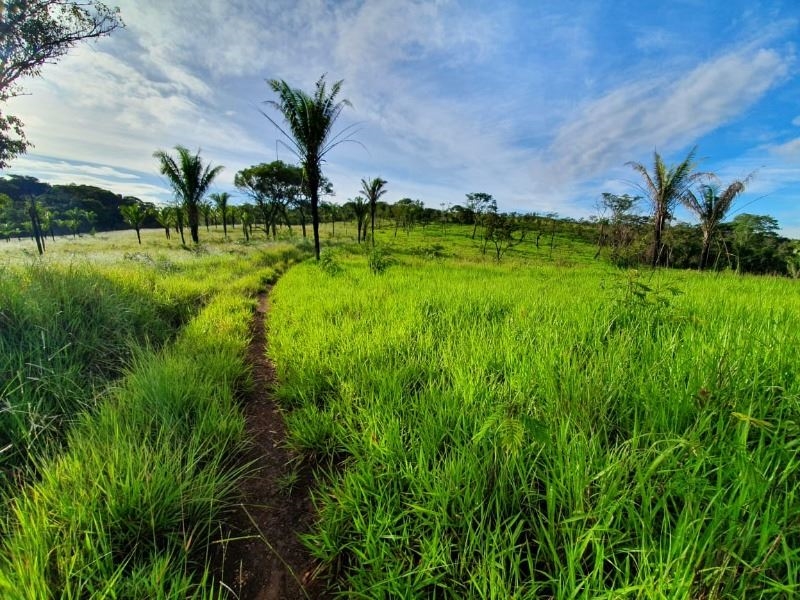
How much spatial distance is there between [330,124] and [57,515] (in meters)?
14.4

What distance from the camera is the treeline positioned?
3888 cm

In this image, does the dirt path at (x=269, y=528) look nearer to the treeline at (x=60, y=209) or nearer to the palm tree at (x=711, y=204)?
the palm tree at (x=711, y=204)

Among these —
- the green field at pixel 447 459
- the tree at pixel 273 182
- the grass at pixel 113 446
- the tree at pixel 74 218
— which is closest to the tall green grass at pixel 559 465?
the green field at pixel 447 459

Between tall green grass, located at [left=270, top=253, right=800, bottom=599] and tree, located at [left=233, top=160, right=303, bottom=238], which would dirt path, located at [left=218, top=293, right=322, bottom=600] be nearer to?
tall green grass, located at [left=270, top=253, right=800, bottom=599]

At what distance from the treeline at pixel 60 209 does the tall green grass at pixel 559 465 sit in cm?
4504

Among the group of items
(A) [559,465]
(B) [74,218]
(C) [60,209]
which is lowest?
(A) [559,465]

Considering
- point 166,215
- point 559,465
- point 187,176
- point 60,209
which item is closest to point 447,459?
point 559,465

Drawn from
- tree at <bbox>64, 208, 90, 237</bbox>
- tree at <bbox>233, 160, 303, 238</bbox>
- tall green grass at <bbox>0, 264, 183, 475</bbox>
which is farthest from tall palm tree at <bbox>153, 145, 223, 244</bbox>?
tree at <bbox>64, 208, 90, 237</bbox>

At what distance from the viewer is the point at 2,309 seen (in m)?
3.08

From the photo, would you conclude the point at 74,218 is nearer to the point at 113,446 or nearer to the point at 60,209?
the point at 60,209

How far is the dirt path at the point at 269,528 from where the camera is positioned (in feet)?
4.46

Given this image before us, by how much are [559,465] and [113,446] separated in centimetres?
233

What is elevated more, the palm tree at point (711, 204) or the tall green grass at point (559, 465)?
the palm tree at point (711, 204)

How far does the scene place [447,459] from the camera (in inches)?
64.2
